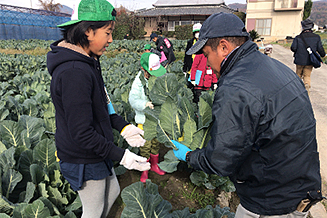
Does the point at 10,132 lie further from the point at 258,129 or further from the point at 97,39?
the point at 258,129

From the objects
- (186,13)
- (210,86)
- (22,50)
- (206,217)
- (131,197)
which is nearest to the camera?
(131,197)

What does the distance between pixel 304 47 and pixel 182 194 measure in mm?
5107

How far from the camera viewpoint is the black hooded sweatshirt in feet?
4.21

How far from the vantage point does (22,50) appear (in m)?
20.9

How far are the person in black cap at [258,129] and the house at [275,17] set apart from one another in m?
39.4

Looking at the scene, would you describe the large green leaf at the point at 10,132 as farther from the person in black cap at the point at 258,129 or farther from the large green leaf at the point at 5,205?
the person in black cap at the point at 258,129

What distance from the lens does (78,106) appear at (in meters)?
1.29

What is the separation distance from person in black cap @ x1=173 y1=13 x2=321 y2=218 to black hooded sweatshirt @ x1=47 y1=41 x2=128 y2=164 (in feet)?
2.14

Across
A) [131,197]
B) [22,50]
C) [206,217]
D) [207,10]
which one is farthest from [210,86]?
[207,10]

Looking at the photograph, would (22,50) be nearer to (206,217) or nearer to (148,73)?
(148,73)

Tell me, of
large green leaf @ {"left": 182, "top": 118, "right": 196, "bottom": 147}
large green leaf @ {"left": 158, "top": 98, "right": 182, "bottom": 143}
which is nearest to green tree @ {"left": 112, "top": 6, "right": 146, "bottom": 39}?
large green leaf @ {"left": 158, "top": 98, "right": 182, "bottom": 143}

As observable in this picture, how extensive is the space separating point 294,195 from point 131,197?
1029 mm

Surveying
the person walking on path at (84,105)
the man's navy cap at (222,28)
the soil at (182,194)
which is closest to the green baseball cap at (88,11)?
the person walking on path at (84,105)

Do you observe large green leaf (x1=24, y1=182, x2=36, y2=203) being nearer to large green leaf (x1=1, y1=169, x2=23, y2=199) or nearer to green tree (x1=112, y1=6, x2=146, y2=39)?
large green leaf (x1=1, y1=169, x2=23, y2=199)
